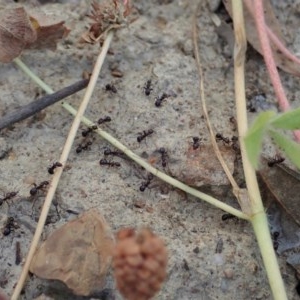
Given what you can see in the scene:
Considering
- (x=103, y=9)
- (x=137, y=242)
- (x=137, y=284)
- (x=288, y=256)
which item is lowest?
(x=288, y=256)

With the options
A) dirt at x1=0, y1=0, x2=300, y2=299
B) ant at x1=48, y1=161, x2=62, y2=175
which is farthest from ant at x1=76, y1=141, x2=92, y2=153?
ant at x1=48, y1=161, x2=62, y2=175

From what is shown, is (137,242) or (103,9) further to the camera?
(103,9)

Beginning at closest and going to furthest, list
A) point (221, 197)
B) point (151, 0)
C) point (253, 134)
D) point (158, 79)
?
1. point (253, 134)
2. point (221, 197)
3. point (158, 79)
4. point (151, 0)

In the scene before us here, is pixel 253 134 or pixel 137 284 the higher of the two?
pixel 253 134

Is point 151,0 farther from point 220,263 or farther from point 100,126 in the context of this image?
point 220,263

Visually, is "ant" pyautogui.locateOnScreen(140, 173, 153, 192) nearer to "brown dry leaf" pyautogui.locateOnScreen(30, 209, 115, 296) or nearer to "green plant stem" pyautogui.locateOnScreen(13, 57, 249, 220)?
"green plant stem" pyautogui.locateOnScreen(13, 57, 249, 220)

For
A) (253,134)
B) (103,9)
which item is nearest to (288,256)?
(253,134)

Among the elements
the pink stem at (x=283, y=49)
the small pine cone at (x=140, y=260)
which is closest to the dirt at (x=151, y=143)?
the pink stem at (x=283, y=49)
